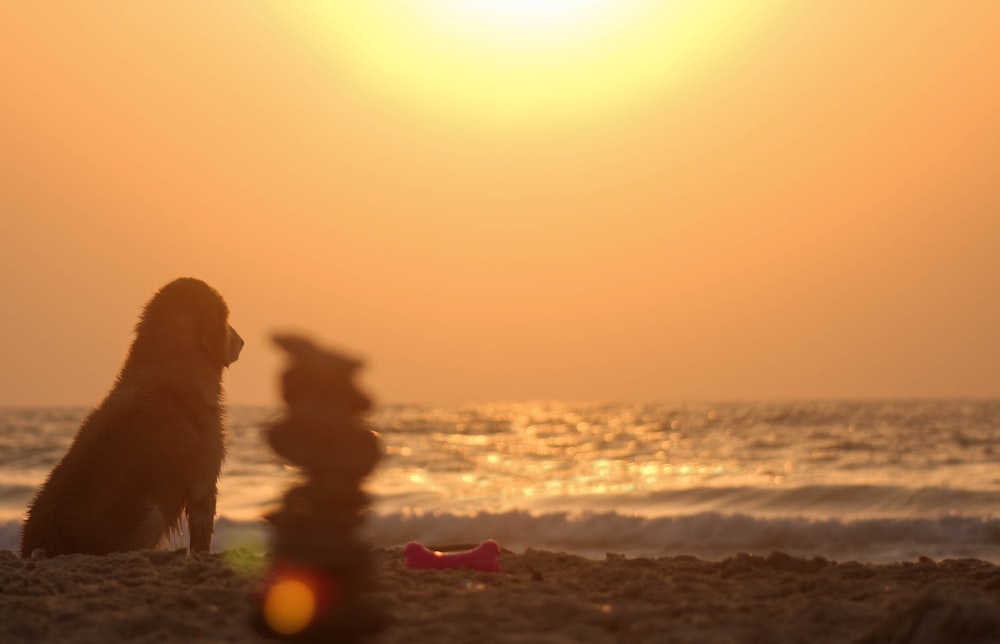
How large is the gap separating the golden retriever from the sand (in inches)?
23.9

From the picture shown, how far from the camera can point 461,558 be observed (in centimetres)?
712

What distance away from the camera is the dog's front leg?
855 centimetres

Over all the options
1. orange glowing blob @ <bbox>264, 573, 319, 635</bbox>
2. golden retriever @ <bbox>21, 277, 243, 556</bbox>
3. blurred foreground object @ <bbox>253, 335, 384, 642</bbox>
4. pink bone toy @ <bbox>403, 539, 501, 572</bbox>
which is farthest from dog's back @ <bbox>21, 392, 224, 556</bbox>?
blurred foreground object @ <bbox>253, 335, 384, 642</bbox>

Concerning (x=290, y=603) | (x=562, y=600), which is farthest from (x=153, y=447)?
(x=290, y=603)

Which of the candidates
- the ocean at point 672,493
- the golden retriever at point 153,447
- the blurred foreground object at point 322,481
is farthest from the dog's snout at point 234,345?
the blurred foreground object at point 322,481

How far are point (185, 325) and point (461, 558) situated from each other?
309 centimetres

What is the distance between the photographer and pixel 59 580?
6.59 meters

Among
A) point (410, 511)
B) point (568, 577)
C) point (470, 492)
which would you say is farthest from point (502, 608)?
point (470, 492)

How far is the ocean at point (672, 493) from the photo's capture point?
16.7 meters

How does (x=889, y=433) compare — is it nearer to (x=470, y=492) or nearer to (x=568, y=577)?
(x=470, y=492)

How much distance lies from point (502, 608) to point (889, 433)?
3434 cm

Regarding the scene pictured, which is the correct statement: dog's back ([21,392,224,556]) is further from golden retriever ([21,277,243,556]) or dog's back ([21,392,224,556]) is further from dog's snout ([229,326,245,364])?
dog's snout ([229,326,245,364])

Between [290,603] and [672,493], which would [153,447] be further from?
[672,493]

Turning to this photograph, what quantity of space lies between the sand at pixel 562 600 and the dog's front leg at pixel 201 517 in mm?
1144
